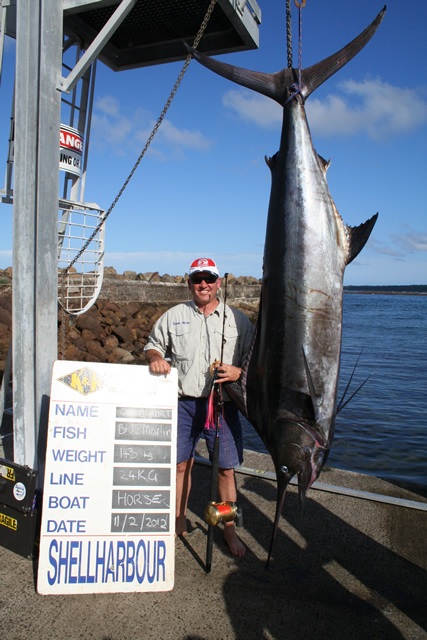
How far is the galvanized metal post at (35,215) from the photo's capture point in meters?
2.52

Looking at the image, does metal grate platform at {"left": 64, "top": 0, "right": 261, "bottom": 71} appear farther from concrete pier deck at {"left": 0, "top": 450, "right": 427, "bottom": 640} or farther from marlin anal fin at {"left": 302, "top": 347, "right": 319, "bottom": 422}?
concrete pier deck at {"left": 0, "top": 450, "right": 427, "bottom": 640}

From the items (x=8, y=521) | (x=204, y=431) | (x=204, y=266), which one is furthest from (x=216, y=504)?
(x=204, y=266)

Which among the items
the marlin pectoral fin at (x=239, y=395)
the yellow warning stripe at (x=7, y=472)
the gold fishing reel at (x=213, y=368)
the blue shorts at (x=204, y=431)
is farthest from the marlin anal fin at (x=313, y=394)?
the yellow warning stripe at (x=7, y=472)

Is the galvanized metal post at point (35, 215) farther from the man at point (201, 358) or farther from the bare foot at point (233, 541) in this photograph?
the bare foot at point (233, 541)

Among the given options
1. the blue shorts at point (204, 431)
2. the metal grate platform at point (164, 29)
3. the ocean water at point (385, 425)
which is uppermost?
the metal grate platform at point (164, 29)

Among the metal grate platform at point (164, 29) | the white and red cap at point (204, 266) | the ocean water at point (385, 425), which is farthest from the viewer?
the ocean water at point (385, 425)

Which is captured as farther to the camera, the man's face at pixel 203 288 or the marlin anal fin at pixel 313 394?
the man's face at pixel 203 288

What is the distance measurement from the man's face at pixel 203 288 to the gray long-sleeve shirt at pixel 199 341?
2.9 inches

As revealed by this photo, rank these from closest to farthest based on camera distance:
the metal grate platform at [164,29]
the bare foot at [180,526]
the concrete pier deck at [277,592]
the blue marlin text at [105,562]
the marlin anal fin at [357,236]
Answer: the concrete pier deck at [277,592], the marlin anal fin at [357,236], the blue marlin text at [105,562], the bare foot at [180,526], the metal grate platform at [164,29]

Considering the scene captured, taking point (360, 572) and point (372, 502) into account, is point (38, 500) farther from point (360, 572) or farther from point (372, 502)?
point (372, 502)

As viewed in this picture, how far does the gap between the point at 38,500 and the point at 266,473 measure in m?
1.64

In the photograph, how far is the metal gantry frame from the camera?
2.52m

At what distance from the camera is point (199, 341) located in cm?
271

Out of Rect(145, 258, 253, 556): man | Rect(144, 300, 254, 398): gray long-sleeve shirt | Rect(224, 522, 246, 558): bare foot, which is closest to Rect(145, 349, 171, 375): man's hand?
Rect(145, 258, 253, 556): man
